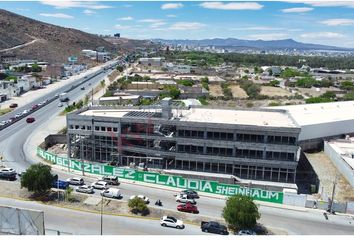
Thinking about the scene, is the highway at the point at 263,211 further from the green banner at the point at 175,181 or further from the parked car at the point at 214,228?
the parked car at the point at 214,228

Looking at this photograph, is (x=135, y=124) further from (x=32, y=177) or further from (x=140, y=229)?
(x=140, y=229)

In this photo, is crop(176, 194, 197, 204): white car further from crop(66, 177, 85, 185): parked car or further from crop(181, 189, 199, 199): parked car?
crop(66, 177, 85, 185): parked car

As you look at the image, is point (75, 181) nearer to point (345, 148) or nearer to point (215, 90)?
point (345, 148)

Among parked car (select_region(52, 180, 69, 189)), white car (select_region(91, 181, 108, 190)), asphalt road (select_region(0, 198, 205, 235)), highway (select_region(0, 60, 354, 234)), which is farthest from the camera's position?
white car (select_region(91, 181, 108, 190))

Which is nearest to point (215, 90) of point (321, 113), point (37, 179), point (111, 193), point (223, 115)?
point (321, 113)

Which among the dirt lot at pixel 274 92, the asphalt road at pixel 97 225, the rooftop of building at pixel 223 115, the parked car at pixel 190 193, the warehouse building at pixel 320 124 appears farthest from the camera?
the dirt lot at pixel 274 92

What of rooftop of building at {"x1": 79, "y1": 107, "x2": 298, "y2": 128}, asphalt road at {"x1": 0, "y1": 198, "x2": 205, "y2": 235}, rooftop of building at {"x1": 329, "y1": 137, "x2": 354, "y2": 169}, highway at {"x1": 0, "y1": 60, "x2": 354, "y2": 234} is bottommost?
highway at {"x1": 0, "y1": 60, "x2": 354, "y2": 234}

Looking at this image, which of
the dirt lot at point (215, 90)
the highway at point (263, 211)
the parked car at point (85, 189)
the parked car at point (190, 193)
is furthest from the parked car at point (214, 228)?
the dirt lot at point (215, 90)

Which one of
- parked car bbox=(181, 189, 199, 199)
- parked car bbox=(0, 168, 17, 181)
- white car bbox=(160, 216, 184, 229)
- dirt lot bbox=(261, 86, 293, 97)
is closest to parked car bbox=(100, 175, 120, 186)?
parked car bbox=(181, 189, 199, 199)
